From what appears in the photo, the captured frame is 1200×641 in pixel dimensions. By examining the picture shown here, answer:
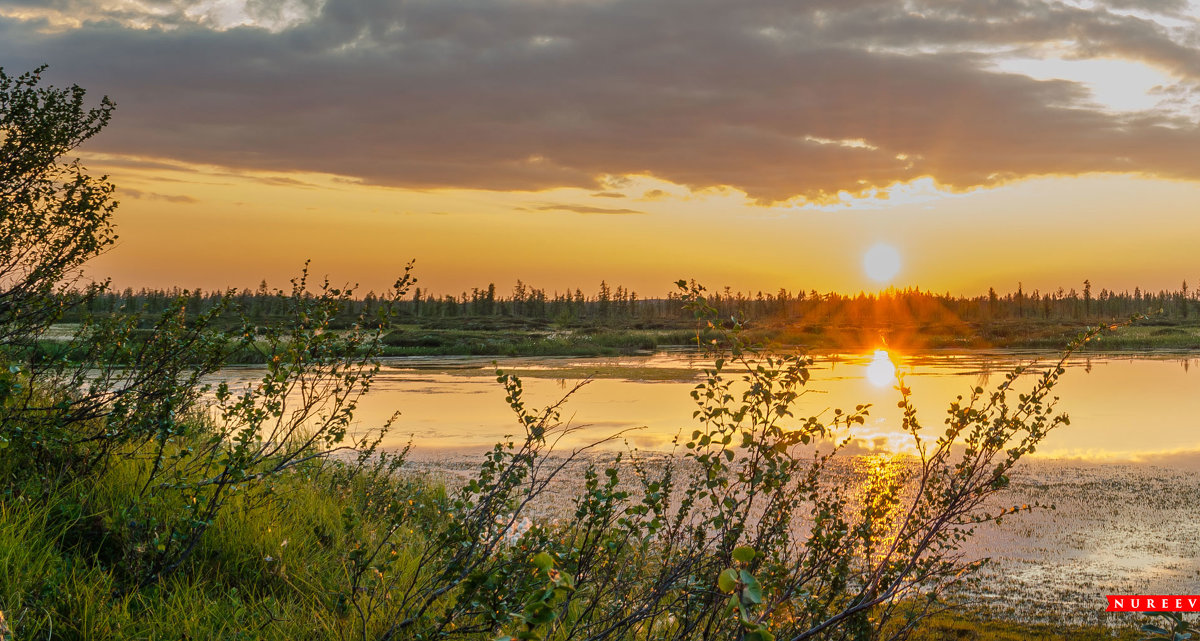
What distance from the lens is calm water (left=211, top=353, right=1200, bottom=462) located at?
773 inches

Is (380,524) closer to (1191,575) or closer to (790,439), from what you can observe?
(790,439)

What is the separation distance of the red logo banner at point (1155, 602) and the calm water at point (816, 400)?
3018mm

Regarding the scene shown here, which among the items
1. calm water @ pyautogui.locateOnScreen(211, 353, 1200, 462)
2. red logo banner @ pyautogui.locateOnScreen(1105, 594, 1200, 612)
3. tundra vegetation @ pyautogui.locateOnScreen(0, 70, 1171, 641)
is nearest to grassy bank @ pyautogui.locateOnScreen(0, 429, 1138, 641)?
tundra vegetation @ pyautogui.locateOnScreen(0, 70, 1171, 641)

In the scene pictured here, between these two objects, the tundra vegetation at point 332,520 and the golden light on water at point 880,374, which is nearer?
the tundra vegetation at point 332,520

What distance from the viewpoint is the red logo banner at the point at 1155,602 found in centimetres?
917

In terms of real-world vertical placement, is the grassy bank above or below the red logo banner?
above

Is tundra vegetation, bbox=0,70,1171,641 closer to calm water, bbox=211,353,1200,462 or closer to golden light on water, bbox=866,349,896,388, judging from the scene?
calm water, bbox=211,353,1200,462

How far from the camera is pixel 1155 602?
30.3 ft

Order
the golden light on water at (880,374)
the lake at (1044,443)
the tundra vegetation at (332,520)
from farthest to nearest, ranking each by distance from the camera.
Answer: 1. the golden light on water at (880,374)
2. the lake at (1044,443)
3. the tundra vegetation at (332,520)

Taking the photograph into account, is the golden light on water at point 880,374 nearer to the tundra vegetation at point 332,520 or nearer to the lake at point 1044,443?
the lake at point 1044,443

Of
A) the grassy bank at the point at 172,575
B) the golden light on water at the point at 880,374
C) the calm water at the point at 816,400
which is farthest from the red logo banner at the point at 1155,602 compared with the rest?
the golden light on water at the point at 880,374

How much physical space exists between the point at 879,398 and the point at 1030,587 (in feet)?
63.5

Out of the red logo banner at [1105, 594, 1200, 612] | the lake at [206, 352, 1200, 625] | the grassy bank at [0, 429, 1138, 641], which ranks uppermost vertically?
the grassy bank at [0, 429, 1138, 641]

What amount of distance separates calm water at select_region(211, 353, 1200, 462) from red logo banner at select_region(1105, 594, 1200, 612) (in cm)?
302
